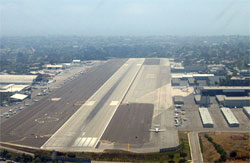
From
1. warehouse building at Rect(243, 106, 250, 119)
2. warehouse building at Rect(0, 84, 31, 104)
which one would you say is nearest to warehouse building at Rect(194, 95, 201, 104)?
warehouse building at Rect(243, 106, 250, 119)

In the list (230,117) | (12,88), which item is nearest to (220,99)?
(230,117)

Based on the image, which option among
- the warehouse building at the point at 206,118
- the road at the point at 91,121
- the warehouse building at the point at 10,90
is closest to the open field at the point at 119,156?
the road at the point at 91,121

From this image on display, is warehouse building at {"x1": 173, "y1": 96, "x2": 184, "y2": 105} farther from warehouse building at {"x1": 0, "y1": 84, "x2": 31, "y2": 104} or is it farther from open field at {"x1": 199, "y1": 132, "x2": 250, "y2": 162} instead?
warehouse building at {"x1": 0, "y1": 84, "x2": 31, "y2": 104}

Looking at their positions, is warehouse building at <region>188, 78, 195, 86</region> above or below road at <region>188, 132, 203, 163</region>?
above

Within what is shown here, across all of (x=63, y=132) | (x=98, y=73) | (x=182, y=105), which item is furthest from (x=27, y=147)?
(x=98, y=73)

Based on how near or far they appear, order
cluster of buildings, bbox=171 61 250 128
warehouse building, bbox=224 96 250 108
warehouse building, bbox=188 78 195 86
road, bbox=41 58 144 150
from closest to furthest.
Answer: road, bbox=41 58 144 150
cluster of buildings, bbox=171 61 250 128
warehouse building, bbox=224 96 250 108
warehouse building, bbox=188 78 195 86
